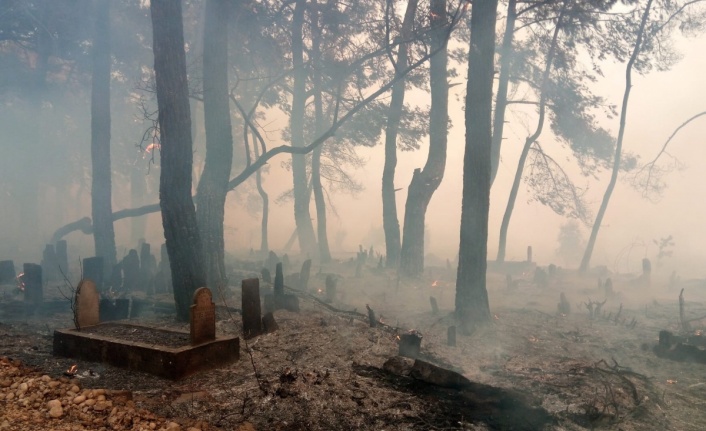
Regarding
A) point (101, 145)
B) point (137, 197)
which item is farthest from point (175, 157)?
point (137, 197)

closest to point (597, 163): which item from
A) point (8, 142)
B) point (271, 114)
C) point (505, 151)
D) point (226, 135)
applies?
point (226, 135)

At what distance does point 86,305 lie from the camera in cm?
659

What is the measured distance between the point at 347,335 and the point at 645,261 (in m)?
15.9

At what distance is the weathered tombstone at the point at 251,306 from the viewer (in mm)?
7330

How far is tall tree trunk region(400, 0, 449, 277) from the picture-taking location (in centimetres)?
1498

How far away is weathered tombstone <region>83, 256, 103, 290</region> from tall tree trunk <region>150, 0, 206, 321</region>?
4314 mm

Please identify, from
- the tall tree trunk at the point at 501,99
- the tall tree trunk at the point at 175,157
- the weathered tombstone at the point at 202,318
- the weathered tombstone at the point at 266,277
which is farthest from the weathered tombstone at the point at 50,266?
the tall tree trunk at the point at 501,99

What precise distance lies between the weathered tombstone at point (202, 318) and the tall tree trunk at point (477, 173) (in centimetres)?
563

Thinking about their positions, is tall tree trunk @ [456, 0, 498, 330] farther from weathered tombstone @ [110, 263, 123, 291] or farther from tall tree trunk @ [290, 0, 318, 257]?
tall tree trunk @ [290, 0, 318, 257]

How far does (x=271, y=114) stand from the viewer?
59.7 m

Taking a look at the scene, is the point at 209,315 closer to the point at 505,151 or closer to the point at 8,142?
the point at 8,142

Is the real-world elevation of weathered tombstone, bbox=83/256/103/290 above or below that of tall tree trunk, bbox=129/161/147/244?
below

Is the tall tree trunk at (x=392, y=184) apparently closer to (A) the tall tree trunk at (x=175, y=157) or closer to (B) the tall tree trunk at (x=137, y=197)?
(A) the tall tree trunk at (x=175, y=157)

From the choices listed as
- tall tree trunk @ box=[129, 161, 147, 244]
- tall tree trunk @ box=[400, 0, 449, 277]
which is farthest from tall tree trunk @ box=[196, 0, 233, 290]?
tall tree trunk @ box=[129, 161, 147, 244]
